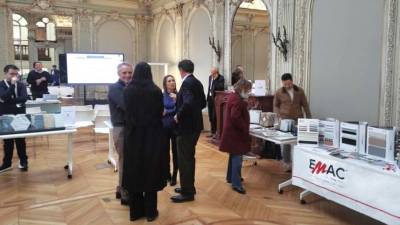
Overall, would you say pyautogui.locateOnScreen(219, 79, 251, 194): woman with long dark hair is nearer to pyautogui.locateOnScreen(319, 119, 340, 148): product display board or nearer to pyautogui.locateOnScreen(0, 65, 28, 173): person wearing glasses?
pyautogui.locateOnScreen(319, 119, 340, 148): product display board

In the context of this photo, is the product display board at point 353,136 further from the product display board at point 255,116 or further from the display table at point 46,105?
the display table at point 46,105

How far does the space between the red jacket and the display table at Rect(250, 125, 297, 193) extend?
0.27 meters

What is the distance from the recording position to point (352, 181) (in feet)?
10.3

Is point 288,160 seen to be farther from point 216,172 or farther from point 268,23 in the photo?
point 268,23

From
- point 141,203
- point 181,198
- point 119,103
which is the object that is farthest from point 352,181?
point 119,103

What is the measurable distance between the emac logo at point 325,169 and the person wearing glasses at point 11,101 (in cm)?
387

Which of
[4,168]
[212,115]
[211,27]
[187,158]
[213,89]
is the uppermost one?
[211,27]

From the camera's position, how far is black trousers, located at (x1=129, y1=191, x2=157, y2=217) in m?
3.28

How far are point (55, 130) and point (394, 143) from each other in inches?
150

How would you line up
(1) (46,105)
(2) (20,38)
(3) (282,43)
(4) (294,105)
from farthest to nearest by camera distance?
1. (2) (20,38)
2. (1) (46,105)
3. (3) (282,43)
4. (4) (294,105)

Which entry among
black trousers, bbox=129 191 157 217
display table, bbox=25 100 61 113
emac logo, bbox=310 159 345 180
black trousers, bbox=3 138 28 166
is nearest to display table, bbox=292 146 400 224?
emac logo, bbox=310 159 345 180

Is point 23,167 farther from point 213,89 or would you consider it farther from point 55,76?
point 55,76

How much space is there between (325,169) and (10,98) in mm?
4183

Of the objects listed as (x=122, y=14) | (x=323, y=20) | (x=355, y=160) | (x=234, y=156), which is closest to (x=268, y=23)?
(x=323, y=20)
